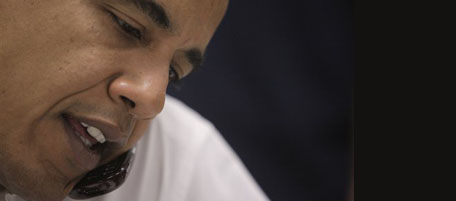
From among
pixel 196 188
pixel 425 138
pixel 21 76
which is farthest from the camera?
pixel 196 188

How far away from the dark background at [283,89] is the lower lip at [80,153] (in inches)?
50.0


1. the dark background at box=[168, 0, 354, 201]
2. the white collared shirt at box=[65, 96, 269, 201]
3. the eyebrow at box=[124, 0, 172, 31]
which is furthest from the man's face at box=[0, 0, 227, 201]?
the dark background at box=[168, 0, 354, 201]

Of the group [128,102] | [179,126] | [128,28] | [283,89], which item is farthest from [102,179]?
[283,89]

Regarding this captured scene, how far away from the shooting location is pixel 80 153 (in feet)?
3.49

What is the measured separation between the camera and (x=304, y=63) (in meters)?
2.46

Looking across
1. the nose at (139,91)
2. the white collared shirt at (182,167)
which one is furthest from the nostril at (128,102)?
the white collared shirt at (182,167)

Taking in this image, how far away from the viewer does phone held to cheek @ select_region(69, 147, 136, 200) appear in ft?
3.91

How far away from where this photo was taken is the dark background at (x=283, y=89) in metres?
2.42

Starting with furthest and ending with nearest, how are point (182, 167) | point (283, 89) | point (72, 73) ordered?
point (283, 89)
point (182, 167)
point (72, 73)

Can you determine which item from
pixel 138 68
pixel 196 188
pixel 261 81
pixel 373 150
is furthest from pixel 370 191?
pixel 261 81

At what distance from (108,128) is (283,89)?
4.94 feet

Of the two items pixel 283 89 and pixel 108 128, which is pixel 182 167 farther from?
pixel 283 89

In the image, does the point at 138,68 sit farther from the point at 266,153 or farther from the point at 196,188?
the point at 266,153

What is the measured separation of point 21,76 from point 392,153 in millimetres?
685
